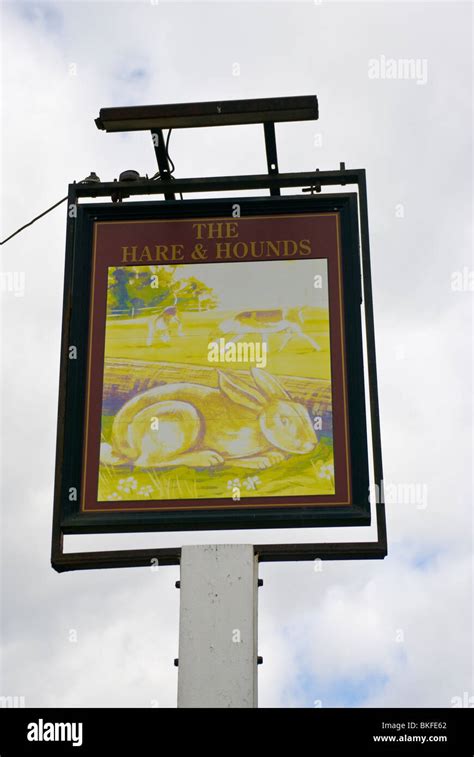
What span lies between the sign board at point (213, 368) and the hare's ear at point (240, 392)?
0.01m

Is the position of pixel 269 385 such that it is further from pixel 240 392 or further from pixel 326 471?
pixel 326 471

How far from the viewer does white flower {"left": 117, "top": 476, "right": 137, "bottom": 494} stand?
31.8ft

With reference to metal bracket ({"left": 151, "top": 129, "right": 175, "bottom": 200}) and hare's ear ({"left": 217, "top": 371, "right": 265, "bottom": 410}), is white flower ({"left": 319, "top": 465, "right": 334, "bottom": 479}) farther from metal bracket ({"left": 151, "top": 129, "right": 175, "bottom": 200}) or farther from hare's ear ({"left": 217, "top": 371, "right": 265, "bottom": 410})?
metal bracket ({"left": 151, "top": 129, "right": 175, "bottom": 200})

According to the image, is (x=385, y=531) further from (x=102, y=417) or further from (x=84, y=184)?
(x=84, y=184)

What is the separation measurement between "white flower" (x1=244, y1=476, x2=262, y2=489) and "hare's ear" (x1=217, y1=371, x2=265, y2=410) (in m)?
0.56

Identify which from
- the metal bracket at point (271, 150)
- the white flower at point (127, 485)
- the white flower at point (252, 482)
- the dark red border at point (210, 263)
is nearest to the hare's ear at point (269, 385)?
the dark red border at point (210, 263)

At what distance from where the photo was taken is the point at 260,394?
9914 millimetres

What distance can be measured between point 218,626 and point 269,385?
6.31 feet

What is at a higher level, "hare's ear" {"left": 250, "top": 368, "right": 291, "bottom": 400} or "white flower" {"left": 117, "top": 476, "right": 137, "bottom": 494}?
"hare's ear" {"left": 250, "top": 368, "right": 291, "bottom": 400}
